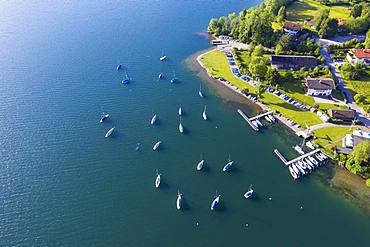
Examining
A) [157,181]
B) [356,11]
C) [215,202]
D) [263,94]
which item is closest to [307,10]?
[356,11]

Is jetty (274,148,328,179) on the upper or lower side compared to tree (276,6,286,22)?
lower

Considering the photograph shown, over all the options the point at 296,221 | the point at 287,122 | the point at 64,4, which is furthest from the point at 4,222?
the point at 64,4

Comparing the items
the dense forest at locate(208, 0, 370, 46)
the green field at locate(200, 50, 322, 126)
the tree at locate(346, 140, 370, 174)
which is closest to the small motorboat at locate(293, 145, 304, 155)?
the green field at locate(200, 50, 322, 126)

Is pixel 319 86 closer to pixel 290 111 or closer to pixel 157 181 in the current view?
pixel 290 111

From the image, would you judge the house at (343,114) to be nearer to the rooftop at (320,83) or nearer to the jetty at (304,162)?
the rooftop at (320,83)

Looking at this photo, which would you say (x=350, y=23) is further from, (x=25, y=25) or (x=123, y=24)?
(x=25, y=25)

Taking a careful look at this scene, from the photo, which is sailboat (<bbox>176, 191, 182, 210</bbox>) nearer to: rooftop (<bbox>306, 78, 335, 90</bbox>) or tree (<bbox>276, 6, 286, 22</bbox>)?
rooftop (<bbox>306, 78, 335, 90</bbox>)
